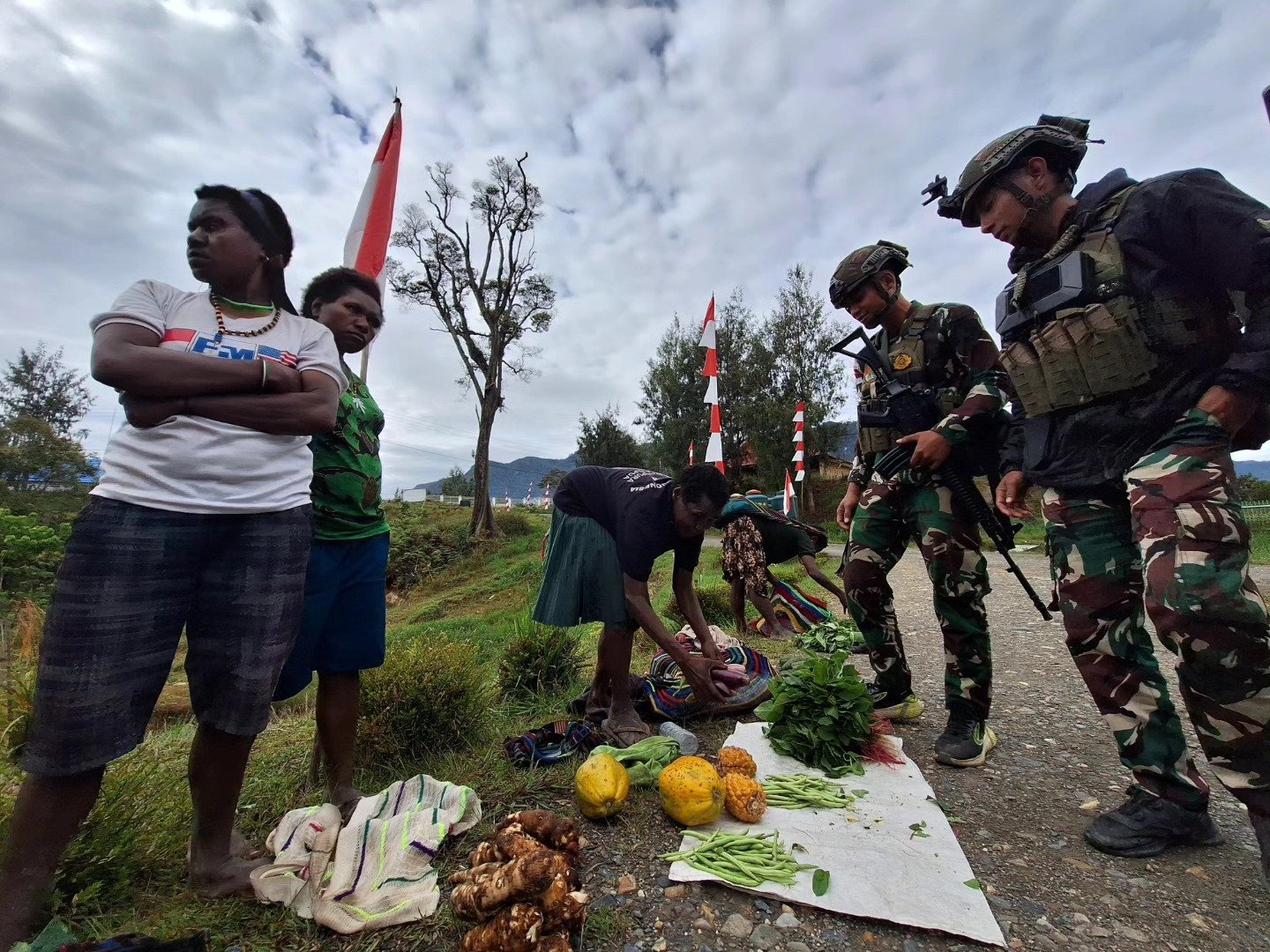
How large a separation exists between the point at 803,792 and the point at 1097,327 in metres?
1.93

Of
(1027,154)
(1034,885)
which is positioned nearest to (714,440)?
(1027,154)

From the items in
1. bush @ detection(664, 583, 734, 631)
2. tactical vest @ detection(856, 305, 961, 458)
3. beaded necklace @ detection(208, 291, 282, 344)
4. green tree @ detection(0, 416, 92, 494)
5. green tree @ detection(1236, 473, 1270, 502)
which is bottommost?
bush @ detection(664, 583, 734, 631)

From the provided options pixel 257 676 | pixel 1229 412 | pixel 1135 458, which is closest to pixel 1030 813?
pixel 1135 458

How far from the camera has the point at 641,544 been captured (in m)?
2.64

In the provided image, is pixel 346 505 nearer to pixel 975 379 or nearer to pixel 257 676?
pixel 257 676

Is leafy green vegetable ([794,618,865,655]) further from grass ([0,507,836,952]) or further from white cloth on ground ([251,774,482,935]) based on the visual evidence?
white cloth on ground ([251,774,482,935])

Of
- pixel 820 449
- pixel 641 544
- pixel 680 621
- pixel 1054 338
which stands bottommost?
pixel 680 621

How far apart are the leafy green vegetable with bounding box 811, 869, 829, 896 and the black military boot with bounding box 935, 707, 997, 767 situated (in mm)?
1127

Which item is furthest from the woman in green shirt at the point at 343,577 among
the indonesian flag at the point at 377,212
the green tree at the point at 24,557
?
the green tree at the point at 24,557

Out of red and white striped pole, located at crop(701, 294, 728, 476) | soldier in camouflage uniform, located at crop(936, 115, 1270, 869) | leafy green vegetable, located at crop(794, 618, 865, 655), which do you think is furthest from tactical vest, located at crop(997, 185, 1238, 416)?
red and white striped pole, located at crop(701, 294, 728, 476)

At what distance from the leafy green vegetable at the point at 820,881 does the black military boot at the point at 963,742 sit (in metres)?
1.13

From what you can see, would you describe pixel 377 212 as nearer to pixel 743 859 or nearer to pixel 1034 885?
pixel 743 859

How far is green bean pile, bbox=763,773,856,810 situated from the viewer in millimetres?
2119

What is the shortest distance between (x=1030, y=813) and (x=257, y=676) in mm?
2638
